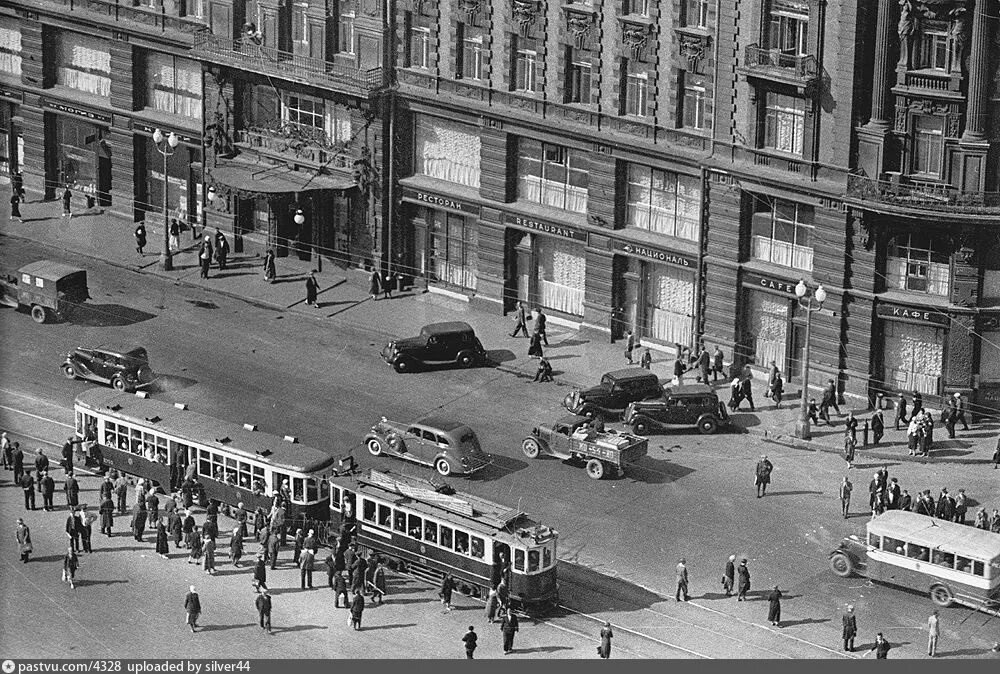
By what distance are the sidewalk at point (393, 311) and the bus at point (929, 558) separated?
11478mm

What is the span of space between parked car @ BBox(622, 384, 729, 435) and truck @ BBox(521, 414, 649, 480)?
297 centimetres

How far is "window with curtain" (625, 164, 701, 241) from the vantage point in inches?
4555

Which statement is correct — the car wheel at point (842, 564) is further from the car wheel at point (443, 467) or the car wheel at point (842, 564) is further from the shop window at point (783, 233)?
the shop window at point (783, 233)

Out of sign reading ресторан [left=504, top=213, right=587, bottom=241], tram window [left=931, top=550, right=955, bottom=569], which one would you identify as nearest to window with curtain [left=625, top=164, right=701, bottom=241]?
sign reading ресторан [left=504, top=213, right=587, bottom=241]

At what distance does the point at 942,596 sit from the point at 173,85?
58.0 m

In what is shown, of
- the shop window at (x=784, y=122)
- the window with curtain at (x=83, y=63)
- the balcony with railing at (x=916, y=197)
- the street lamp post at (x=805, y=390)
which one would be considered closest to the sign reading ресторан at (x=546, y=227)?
the shop window at (x=784, y=122)

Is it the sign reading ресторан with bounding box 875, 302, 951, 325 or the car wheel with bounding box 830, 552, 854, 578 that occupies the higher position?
the sign reading ресторан with bounding box 875, 302, 951, 325

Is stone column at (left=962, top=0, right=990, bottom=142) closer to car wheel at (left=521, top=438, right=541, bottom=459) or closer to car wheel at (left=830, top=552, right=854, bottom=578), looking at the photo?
car wheel at (left=830, top=552, right=854, bottom=578)

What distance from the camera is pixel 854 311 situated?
110938 mm

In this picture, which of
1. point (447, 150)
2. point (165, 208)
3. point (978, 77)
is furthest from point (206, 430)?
point (978, 77)

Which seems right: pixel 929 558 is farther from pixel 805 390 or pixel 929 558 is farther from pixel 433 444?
pixel 433 444

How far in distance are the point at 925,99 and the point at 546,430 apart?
22.1 meters

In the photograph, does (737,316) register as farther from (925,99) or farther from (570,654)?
(570,654)

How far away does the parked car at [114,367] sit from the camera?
112438 millimetres
